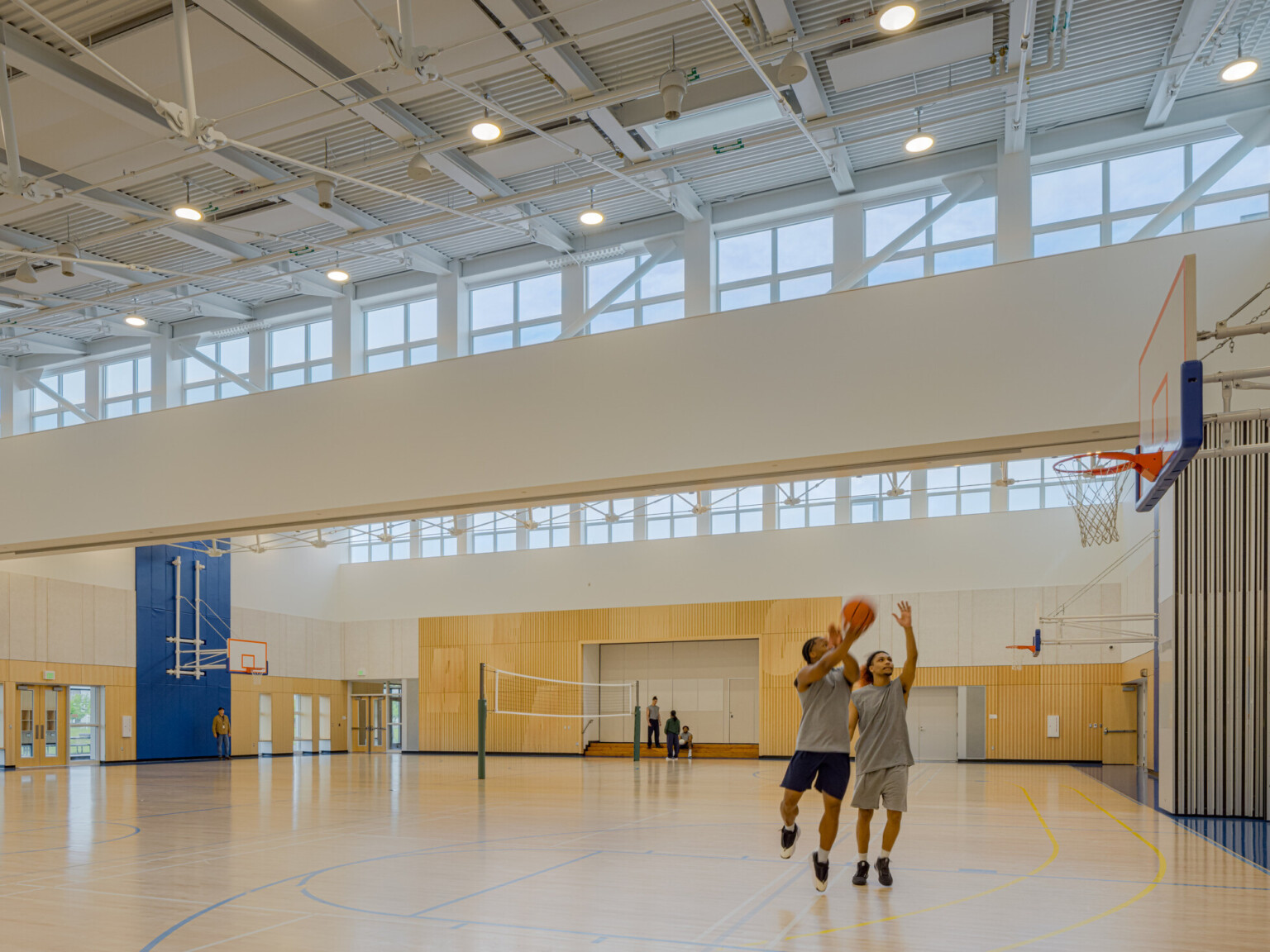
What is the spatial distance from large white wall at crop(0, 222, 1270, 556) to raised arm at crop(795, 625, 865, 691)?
773 centimetres

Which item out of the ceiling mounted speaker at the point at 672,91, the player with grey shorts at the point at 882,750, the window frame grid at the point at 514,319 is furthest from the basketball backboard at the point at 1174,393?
the window frame grid at the point at 514,319

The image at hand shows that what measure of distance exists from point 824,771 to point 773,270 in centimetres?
1814

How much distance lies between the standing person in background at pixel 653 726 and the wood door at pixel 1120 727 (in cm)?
1269

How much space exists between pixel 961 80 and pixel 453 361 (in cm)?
1079

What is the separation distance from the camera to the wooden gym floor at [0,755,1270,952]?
6398 millimetres

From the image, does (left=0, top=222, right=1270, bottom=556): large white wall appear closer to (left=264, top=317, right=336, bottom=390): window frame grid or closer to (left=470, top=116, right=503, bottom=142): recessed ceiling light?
(left=470, top=116, right=503, bottom=142): recessed ceiling light

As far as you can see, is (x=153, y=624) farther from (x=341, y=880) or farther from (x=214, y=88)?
(x=341, y=880)

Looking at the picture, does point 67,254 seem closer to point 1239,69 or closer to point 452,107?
point 452,107

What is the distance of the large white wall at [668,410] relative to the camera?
1410 centimetres

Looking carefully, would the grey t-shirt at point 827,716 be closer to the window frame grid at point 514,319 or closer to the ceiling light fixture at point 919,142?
the ceiling light fixture at point 919,142

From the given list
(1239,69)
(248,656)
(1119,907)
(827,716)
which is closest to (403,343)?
(248,656)

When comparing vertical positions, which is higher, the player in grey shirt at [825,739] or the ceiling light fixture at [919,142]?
the ceiling light fixture at [919,142]

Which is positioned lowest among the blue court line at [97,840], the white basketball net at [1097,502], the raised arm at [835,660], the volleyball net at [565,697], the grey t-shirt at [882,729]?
the volleyball net at [565,697]

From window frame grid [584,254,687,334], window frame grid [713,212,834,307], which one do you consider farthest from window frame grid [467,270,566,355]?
window frame grid [713,212,834,307]
